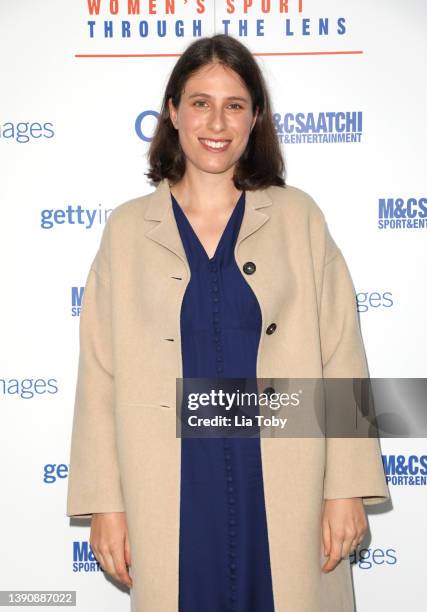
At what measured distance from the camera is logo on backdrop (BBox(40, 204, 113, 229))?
246 cm

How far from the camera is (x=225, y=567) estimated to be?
173cm

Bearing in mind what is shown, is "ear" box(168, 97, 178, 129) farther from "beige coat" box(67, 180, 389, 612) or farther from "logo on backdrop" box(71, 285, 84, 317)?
"logo on backdrop" box(71, 285, 84, 317)

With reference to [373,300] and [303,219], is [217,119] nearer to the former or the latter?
[303,219]

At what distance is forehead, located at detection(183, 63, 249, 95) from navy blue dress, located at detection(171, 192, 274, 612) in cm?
51

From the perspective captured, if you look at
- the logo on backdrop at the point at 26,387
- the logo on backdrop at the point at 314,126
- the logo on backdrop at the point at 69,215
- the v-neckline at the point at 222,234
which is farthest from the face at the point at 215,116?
the logo on backdrop at the point at 26,387

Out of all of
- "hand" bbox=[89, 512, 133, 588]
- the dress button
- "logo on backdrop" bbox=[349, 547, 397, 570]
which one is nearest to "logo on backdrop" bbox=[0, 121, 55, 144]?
the dress button

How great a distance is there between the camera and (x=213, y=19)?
2.39m

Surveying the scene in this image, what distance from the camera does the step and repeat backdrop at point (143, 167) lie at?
94.6 inches

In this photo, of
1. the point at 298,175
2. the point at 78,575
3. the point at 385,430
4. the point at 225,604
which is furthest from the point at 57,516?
the point at 298,175

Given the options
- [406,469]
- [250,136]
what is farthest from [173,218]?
[406,469]

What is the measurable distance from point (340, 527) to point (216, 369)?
1.71 ft

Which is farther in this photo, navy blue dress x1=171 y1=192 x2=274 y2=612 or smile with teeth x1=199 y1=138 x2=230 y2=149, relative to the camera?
smile with teeth x1=199 y1=138 x2=230 y2=149

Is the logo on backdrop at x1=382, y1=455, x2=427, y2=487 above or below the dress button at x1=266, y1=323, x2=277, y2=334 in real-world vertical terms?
below

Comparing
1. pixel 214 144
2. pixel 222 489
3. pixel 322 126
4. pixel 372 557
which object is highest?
pixel 322 126
